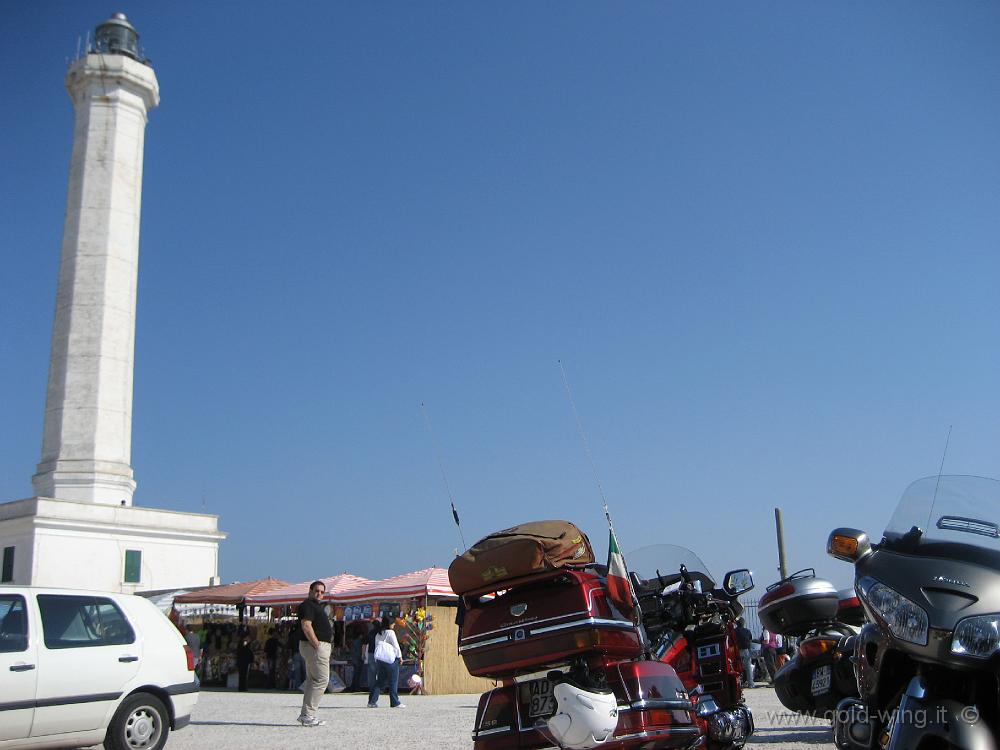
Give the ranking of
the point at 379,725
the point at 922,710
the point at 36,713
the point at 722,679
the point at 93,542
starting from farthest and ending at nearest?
the point at 93,542
the point at 379,725
the point at 36,713
the point at 722,679
the point at 922,710

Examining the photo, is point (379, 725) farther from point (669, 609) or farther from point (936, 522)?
point (936, 522)

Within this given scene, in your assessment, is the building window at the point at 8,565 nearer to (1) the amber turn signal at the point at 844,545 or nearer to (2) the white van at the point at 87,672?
(2) the white van at the point at 87,672

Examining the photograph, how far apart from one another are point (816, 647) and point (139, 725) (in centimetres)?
593

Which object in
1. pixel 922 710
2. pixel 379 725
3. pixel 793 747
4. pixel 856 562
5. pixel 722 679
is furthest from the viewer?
pixel 379 725

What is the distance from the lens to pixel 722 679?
6.79m

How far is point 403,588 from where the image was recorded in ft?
73.2

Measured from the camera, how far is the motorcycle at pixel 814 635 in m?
6.92

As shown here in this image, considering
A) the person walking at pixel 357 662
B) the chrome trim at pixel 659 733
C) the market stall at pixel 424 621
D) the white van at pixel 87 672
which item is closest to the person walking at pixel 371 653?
the person walking at pixel 357 662

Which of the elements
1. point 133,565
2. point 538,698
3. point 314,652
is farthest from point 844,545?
point 133,565

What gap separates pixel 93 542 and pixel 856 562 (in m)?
39.1

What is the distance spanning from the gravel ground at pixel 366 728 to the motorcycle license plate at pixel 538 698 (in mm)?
4535

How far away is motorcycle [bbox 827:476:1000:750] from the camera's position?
352 centimetres

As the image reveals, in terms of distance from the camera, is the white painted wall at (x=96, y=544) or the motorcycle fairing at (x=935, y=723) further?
the white painted wall at (x=96, y=544)

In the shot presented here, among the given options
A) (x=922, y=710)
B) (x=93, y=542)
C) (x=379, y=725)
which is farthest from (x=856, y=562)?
(x=93, y=542)
